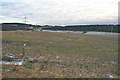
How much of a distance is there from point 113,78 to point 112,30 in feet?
322

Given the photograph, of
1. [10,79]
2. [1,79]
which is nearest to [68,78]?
[10,79]

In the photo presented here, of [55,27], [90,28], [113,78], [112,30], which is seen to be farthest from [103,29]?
[113,78]

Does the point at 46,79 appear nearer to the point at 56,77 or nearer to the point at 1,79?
the point at 56,77

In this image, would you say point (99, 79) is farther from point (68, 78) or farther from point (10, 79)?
point (10, 79)

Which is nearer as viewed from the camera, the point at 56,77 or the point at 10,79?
the point at 10,79

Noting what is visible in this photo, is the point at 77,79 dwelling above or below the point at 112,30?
below

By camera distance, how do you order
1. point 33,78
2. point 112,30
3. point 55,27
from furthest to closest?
point 55,27, point 112,30, point 33,78

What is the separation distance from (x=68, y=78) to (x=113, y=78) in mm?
3408

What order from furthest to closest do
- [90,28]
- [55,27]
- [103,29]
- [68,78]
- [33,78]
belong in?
[55,27]
[90,28]
[103,29]
[68,78]
[33,78]

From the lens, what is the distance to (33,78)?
6.15m

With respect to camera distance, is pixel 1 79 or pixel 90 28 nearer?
pixel 1 79

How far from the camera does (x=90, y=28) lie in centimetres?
11300

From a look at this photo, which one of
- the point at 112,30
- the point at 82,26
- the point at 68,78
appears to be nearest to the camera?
the point at 68,78

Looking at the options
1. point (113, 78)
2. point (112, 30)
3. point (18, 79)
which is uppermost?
point (112, 30)
